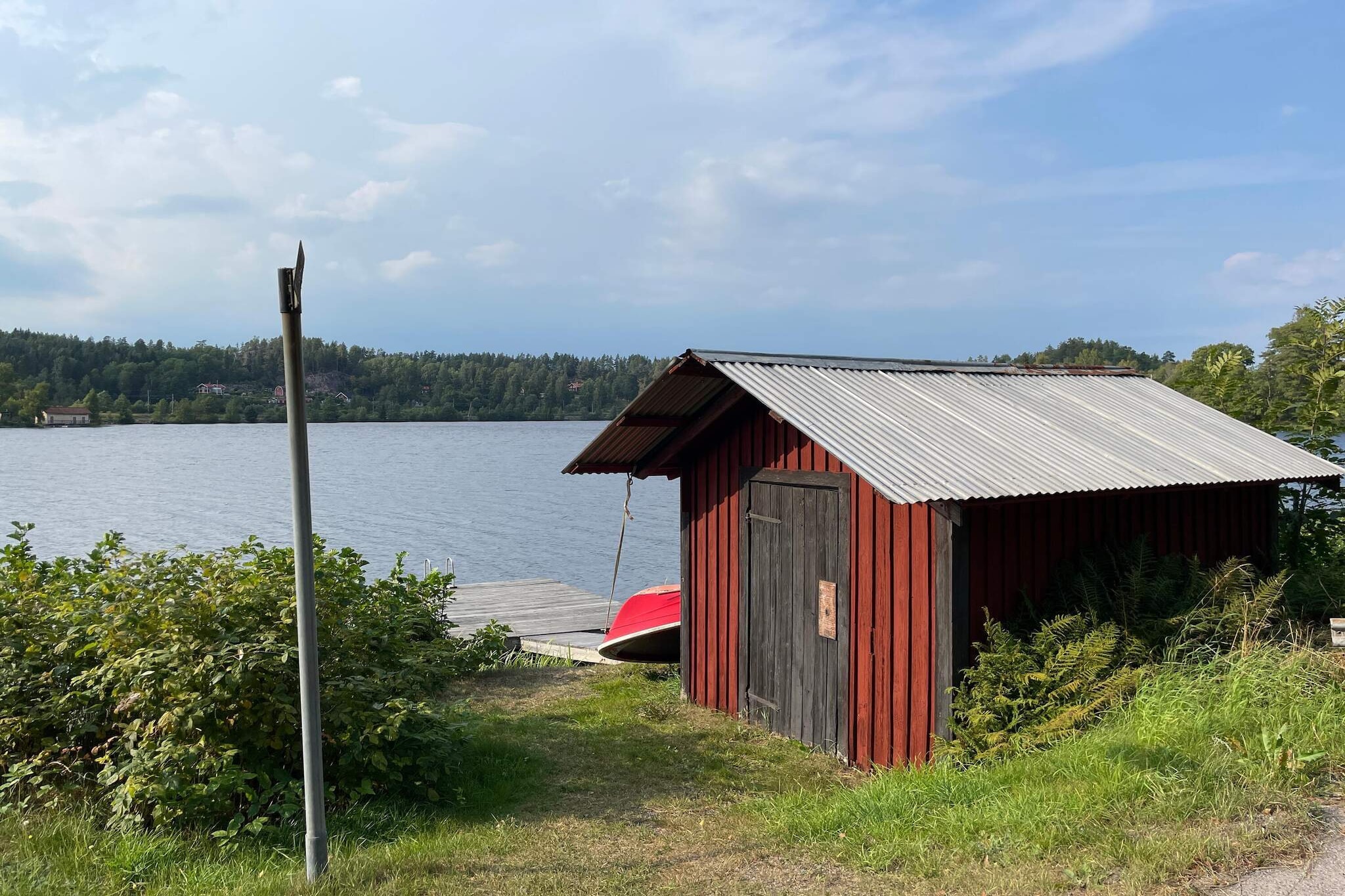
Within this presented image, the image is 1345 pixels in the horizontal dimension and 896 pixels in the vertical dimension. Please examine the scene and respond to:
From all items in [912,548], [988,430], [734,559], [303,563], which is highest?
[988,430]

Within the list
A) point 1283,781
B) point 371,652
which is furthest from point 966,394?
point 371,652

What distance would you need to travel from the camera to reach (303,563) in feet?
16.8

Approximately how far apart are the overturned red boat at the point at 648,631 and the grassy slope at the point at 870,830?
4.58 meters

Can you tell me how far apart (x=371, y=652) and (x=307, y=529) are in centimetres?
276

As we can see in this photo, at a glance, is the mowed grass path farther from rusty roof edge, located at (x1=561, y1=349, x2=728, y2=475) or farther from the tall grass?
rusty roof edge, located at (x1=561, y1=349, x2=728, y2=475)

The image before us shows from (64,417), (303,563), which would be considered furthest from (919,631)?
(64,417)

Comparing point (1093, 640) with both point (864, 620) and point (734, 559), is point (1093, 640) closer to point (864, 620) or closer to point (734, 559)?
point (864, 620)

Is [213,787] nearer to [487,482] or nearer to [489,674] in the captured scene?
[489,674]

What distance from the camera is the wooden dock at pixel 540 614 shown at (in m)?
14.6

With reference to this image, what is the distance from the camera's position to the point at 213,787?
19.7 feet

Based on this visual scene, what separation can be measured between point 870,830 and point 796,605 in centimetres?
336

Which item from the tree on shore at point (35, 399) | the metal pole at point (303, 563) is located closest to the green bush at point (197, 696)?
the metal pole at point (303, 563)

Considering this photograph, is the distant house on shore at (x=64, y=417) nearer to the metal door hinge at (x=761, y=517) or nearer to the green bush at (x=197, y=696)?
the green bush at (x=197, y=696)

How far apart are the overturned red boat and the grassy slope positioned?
4.58m
